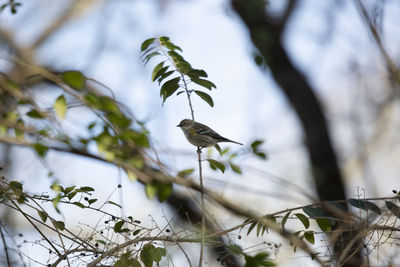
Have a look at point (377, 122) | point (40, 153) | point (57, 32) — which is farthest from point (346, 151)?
point (40, 153)

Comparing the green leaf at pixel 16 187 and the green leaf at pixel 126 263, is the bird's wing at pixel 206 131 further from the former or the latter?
the green leaf at pixel 16 187

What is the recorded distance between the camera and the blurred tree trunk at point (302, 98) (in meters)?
7.58

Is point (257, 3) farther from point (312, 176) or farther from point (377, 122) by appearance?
point (377, 122)

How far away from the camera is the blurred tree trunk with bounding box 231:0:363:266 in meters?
7.58

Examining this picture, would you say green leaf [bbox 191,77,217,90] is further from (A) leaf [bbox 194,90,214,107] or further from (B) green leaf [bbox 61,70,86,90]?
(B) green leaf [bbox 61,70,86,90]

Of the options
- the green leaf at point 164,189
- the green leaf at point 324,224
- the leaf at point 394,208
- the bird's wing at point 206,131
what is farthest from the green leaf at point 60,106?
the bird's wing at point 206,131

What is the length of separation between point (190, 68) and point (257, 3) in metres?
3.69

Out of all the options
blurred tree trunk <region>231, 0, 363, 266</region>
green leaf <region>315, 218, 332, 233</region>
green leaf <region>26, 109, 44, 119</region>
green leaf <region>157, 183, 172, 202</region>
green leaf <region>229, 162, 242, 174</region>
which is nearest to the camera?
green leaf <region>26, 109, 44, 119</region>

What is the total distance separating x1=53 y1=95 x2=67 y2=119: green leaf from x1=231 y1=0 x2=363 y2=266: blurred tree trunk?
18.5ft

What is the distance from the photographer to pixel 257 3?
602cm

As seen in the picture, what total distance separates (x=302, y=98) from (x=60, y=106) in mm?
6898

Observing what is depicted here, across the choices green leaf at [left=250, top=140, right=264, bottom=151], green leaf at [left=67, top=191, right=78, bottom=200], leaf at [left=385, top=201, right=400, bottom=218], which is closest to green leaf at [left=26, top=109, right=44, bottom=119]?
green leaf at [left=67, top=191, right=78, bottom=200]

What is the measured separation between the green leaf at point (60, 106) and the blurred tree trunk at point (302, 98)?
563cm

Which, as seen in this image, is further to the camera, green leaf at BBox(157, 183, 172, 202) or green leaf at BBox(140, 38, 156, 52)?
green leaf at BBox(140, 38, 156, 52)
